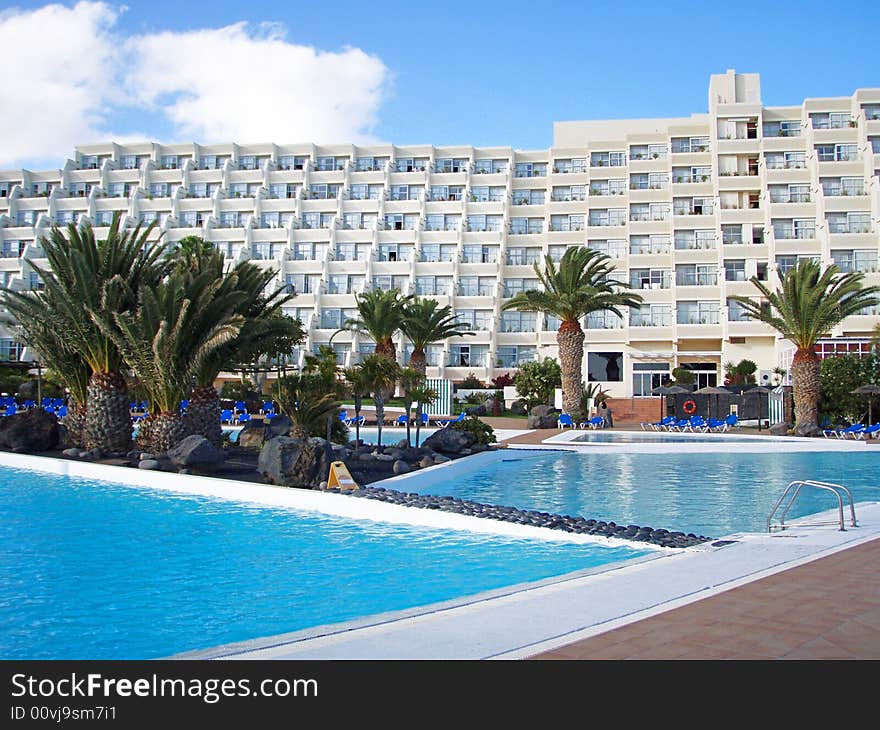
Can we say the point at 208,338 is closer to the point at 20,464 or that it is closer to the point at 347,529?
the point at 20,464

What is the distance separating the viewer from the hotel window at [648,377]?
54.4 m

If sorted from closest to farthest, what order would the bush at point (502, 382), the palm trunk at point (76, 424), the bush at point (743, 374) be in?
the palm trunk at point (76, 424), the bush at point (743, 374), the bush at point (502, 382)

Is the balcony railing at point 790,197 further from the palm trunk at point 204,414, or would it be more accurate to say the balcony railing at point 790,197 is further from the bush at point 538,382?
the palm trunk at point 204,414

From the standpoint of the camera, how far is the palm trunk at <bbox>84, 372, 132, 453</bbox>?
18578mm

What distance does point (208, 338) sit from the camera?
17.3m

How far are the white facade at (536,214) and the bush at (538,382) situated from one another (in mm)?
12183

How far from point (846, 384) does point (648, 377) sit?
21910 millimetres

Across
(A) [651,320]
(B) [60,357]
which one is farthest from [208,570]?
(A) [651,320]

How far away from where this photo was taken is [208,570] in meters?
8.63

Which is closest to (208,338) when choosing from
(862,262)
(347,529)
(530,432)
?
(347,529)

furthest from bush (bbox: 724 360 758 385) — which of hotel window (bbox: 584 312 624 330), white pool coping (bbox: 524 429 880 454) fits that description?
white pool coping (bbox: 524 429 880 454)

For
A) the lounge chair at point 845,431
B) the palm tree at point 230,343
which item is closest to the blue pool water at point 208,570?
the palm tree at point 230,343

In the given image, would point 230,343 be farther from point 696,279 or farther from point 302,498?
point 696,279

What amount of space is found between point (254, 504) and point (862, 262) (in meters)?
50.5
